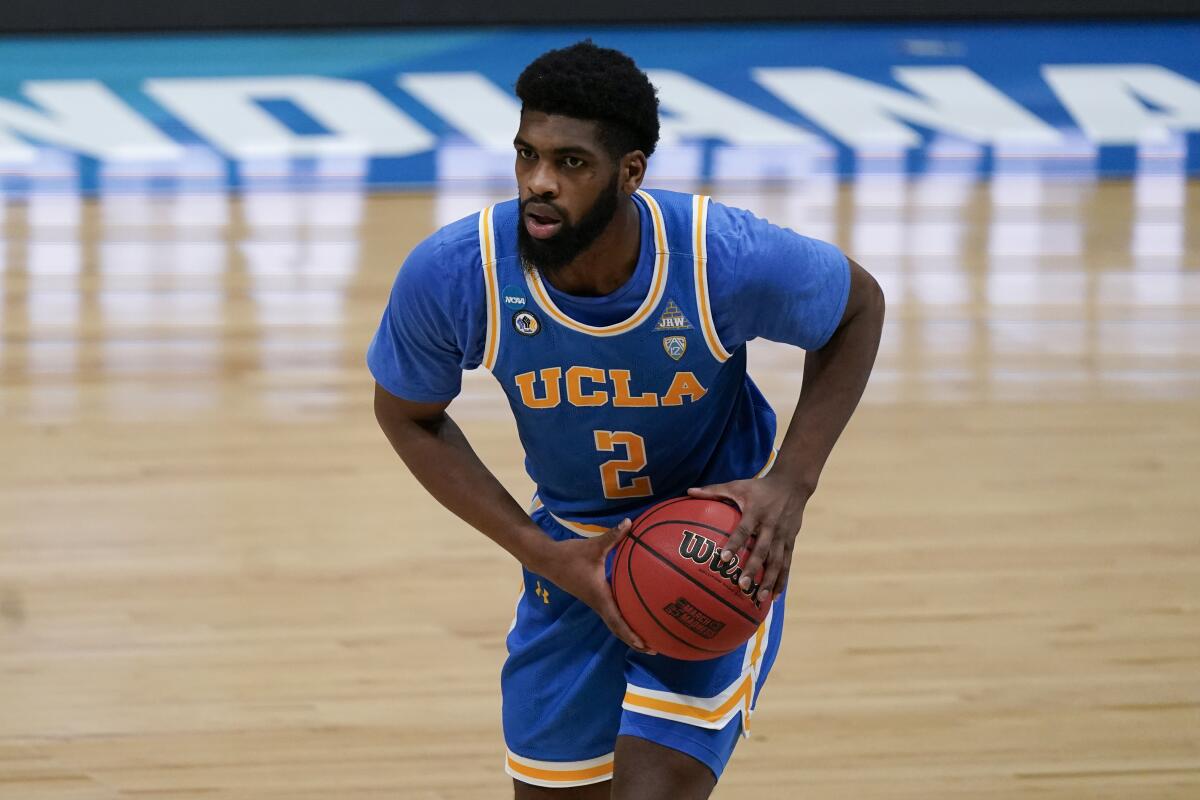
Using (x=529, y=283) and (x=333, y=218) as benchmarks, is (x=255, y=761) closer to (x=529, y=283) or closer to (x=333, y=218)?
(x=529, y=283)

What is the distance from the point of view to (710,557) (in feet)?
7.77

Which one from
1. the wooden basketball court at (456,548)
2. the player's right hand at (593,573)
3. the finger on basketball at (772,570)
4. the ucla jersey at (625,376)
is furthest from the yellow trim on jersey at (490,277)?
the wooden basketball court at (456,548)

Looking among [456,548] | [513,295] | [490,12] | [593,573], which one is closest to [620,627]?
[593,573]

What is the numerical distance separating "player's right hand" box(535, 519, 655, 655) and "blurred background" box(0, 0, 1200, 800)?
1.07 metres

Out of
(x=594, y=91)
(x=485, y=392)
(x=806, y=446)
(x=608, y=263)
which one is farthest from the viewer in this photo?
(x=485, y=392)

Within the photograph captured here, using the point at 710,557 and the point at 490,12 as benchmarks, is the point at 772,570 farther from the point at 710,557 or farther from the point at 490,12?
the point at 490,12

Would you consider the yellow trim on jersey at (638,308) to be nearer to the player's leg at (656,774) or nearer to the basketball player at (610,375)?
the basketball player at (610,375)

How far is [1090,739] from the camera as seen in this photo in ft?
11.7

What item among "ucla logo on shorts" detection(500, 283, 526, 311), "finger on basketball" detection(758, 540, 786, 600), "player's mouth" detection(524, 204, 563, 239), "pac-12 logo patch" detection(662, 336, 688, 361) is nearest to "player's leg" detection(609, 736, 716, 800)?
"finger on basketball" detection(758, 540, 786, 600)

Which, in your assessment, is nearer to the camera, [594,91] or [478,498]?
[594,91]

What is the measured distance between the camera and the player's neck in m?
2.34

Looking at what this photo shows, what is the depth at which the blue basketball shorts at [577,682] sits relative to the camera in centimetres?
258

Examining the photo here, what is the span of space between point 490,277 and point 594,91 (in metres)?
0.35

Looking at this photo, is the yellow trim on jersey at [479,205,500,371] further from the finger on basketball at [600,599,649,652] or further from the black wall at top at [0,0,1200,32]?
the black wall at top at [0,0,1200,32]
